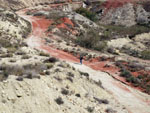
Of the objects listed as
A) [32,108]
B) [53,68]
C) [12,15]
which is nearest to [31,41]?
[12,15]

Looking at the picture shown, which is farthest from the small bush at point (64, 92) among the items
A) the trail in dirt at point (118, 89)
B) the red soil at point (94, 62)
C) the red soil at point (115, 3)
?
the red soil at point (115, 3)

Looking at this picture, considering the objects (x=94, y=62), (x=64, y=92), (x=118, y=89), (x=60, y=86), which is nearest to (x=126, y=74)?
(x=118, y=89)

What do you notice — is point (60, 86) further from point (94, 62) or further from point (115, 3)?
point (115, 3)

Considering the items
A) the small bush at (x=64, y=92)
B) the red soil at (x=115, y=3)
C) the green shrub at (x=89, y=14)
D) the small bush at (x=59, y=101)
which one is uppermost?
the red soil at (x=115, y=3)

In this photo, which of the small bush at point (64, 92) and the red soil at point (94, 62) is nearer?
the small bush at point (64, 92)

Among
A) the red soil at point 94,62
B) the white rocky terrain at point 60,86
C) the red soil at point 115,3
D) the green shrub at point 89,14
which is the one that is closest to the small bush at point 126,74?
the red soil at point 94,62

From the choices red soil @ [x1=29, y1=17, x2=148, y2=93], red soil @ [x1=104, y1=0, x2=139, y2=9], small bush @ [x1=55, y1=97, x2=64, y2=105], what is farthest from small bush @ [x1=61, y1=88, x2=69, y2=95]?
red soil @ [x1=104, y1=0, x2=139, y2=9]

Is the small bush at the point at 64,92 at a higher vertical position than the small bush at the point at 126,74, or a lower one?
higher

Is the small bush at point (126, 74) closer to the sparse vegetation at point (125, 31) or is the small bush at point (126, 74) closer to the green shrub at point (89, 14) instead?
the sparse vegetation at point (125, 31)

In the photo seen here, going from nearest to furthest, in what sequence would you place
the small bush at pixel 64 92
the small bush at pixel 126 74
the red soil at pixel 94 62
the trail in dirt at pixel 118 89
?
1. the small bush at pixel 64 92
2. the trail in dirt at pixel 118 89
3. the small bush at pixel 126 74
4. the red soil at pixel 94 62

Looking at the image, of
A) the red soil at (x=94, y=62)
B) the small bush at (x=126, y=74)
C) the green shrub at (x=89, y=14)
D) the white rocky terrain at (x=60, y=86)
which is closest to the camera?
the white rocky terrain at (x=60, y=86)

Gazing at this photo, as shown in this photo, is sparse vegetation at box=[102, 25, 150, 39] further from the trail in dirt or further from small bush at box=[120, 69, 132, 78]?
small bush at box=[120, 69, 132, 78]
